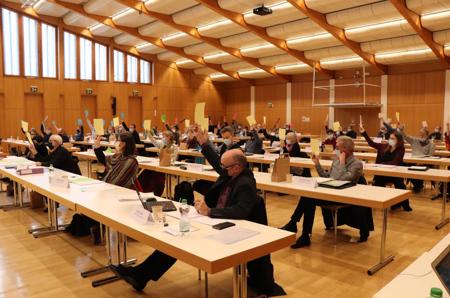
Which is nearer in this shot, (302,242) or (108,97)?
(302,242)

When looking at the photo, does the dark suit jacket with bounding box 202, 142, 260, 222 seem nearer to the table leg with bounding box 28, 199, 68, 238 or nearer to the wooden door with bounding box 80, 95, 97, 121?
the table leg with bounding box 28, 199, 68, 238

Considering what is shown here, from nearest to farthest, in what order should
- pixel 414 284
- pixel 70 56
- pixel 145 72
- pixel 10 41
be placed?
1. pixel 414 284
2. pixel 10 41
3. pixel 70 56
4. pixel 145 72

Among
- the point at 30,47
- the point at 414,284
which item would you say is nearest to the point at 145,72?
the point at 30,47

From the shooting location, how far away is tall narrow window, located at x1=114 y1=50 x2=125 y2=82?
18359 mm

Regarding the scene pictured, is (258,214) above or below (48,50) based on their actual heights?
below

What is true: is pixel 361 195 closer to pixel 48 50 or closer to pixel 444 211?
pixel 444 211

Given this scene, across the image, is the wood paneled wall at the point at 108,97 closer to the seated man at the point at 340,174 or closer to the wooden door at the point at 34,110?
the wooden door at the point at 34,110

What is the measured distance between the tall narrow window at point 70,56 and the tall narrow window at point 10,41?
6.19 ft

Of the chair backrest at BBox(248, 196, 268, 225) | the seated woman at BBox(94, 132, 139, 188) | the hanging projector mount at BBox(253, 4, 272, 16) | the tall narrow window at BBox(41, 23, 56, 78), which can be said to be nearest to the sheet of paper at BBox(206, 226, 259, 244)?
the chair backrest at BBox(248, 196, 268, 225)

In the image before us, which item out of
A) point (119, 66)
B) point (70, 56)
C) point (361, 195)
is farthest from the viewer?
point (119, 66)

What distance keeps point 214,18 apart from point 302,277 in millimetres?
11050

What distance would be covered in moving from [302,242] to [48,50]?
15241 mm

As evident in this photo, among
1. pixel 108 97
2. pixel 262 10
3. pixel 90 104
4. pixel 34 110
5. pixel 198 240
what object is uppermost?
pixel 262 10

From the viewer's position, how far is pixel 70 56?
16.8 meters
